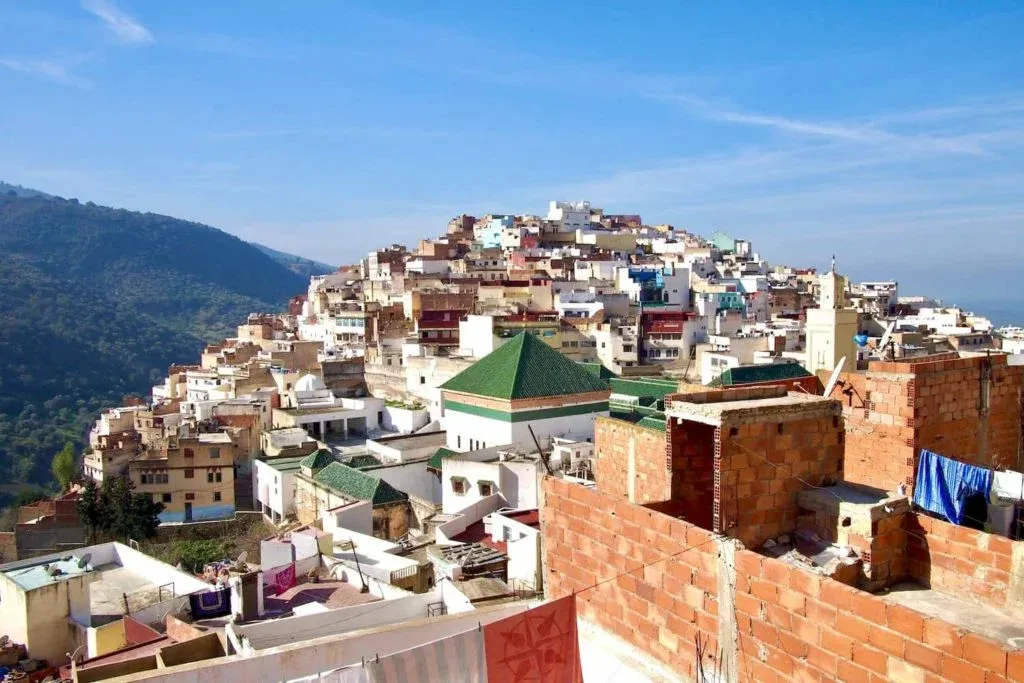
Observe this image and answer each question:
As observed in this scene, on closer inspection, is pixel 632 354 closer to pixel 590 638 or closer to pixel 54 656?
pixel 54 656

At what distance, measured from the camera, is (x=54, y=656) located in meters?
11.5

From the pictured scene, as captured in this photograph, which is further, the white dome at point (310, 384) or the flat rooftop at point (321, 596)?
the white dome at point (310, 384)

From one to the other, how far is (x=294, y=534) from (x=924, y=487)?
10.2 metres

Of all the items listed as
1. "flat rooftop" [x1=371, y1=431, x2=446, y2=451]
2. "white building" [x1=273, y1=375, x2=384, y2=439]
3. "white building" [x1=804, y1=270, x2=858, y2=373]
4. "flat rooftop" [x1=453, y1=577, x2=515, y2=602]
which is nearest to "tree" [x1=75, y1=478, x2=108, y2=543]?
"white building" [x1=273, y1=375, x2=384, y2=439]

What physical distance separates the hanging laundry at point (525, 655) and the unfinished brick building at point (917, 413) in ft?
12.2

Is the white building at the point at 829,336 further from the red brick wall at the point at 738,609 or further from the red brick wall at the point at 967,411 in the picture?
the red brick wall at the point at 738,609

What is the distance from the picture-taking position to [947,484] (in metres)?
6.36

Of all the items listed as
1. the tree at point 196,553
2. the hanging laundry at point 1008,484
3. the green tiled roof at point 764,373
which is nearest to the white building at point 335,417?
the tree at point 196,553

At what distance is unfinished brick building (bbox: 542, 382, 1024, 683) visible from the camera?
3.52 m

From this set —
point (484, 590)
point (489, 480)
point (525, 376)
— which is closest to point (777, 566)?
point (484, 590)

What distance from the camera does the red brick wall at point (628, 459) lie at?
34.4 ft

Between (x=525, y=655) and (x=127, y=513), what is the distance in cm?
2163

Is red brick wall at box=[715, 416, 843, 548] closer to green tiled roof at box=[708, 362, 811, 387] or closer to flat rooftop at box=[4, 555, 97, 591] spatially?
flat rooftop at box=[4, 555, 97, 591]

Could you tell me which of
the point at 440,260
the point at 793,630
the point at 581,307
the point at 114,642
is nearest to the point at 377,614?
the point at 114,642
